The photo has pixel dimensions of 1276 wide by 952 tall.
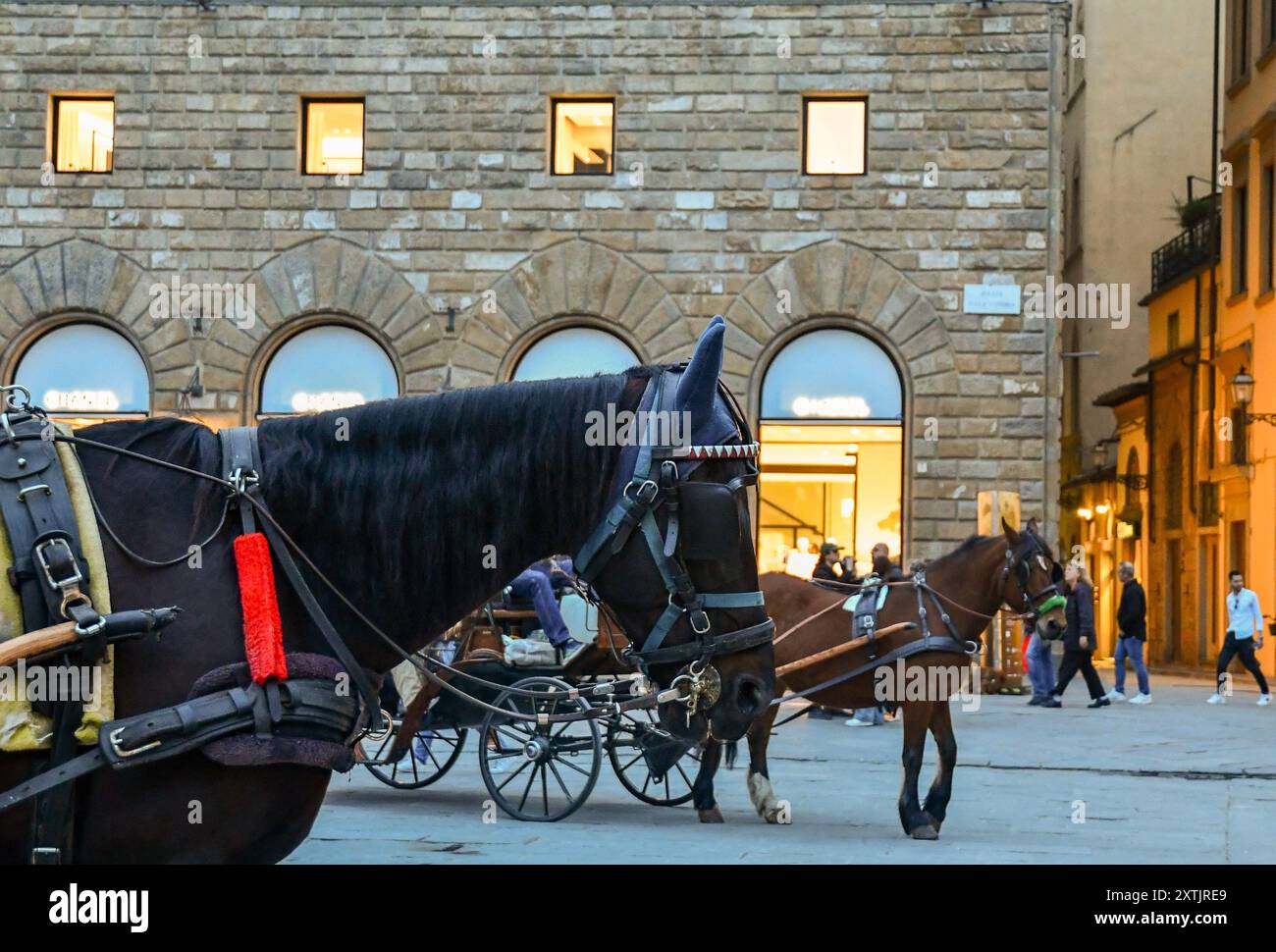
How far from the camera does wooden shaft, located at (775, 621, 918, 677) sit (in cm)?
1183

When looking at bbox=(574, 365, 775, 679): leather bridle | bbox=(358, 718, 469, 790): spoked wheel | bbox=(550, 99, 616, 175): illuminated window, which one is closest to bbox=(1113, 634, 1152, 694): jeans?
bbox=(550, 99, 616, 175): illuminated window

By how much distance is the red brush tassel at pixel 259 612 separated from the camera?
12.0 feet

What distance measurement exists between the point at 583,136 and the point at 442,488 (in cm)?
1958

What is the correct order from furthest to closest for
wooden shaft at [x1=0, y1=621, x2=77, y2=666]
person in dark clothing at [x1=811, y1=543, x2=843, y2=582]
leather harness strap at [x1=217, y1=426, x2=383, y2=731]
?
person in dark clothing at [x1=811, y1=543, x2=843, y2=582] < leather harness strap at [x1=217, y1=426, x2=383, y2=731] < wooden shaft at [x1=0, y1=621, x2=77, y2=666]

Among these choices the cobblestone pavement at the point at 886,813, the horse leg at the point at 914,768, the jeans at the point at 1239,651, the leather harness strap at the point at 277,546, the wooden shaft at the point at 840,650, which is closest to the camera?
the leather harness strap at the point at 277,546

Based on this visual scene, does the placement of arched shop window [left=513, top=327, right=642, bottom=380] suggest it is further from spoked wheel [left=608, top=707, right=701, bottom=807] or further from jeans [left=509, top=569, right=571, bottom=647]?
spoked wheel [left=608, top=707, right=701, bottom=807]

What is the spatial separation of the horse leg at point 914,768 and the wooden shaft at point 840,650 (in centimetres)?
61

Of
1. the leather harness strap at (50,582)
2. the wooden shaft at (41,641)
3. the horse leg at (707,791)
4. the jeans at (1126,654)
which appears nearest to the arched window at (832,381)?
the jeans at (1126,654)

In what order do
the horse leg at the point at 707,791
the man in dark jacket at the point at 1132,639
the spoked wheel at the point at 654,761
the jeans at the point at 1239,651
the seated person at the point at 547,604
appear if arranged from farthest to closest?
1. the jeans at the point at 1239,651
2. the man in dark jacket at the point at 1132,639
3. the seated person at the point at 547,604
4. the spoked wheel at the point at 654,761
5. the horse leg at the point at 707,791

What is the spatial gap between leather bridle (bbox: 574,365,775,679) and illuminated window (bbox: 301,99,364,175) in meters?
19.9

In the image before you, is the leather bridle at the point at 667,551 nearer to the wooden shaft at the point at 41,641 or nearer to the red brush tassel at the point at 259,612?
the red brush tassel at the point at 259,612
